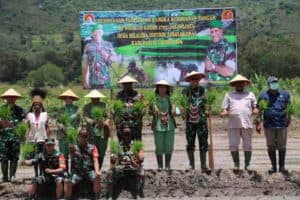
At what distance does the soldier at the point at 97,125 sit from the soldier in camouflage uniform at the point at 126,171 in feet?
1.08

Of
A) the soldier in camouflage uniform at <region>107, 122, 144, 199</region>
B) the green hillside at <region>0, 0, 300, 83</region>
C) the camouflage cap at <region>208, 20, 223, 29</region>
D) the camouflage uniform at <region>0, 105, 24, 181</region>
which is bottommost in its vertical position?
the soldier in camouflage uniform at <region>107, 122, 144, 199</region>

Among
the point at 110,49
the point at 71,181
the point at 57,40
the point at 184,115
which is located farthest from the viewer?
the point at 57,40

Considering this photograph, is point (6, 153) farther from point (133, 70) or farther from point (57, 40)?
point (57, 40)

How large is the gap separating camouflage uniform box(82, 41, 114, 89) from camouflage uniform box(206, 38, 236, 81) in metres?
3.26

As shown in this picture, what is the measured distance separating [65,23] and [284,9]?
43932mm

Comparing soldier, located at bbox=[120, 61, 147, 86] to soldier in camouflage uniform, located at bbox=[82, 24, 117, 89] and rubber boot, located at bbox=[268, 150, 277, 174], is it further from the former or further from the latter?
rubber boot, located at bbox=[268, 150, 277, 174]

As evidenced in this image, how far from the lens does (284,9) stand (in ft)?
387

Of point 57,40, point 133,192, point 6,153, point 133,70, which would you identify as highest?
point 57,40

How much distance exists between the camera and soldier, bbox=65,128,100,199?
420 inches

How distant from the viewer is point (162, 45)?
19.2 metres

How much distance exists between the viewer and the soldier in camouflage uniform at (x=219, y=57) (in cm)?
1883

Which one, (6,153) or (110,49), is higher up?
(110,49)

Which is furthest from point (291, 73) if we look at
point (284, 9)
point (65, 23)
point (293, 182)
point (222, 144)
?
point (65, 23)

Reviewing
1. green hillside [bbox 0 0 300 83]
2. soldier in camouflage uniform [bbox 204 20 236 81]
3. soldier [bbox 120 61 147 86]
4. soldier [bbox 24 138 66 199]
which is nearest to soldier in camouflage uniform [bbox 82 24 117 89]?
soldier [bbox 120 61 147 86]
